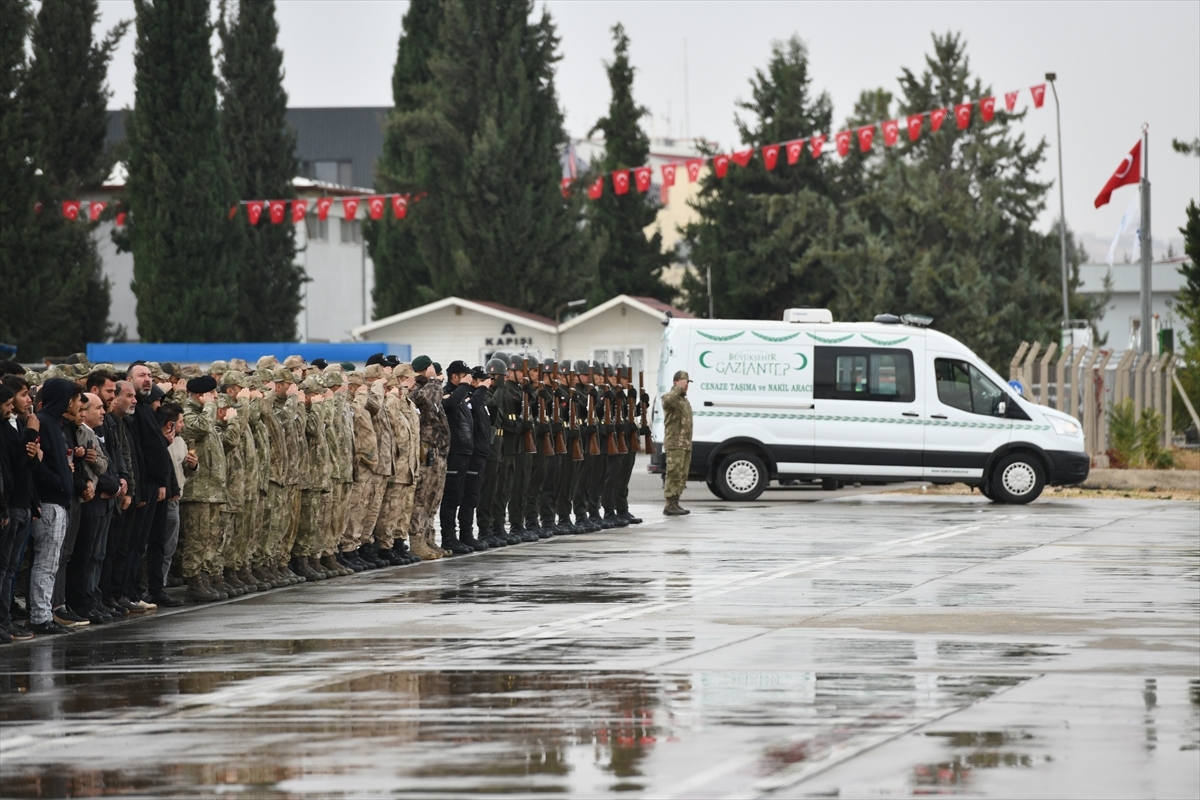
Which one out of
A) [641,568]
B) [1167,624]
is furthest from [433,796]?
[641,568]

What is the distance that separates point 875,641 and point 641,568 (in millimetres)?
5811

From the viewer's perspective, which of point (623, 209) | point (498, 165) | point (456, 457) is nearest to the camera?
point (456, 457)

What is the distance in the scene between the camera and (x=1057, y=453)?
→ 29.2m

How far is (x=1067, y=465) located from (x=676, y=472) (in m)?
5.83

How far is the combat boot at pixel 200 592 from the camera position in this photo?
16328 millimetres

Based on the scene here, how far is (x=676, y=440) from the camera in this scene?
27219 mm

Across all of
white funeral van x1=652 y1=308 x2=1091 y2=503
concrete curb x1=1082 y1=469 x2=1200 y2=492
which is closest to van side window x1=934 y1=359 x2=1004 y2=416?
white funeral van x1=652 y1=308 x2=1091 y2=503

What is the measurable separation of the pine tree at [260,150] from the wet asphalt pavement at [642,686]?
135ft

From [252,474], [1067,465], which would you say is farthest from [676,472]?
[252,474]

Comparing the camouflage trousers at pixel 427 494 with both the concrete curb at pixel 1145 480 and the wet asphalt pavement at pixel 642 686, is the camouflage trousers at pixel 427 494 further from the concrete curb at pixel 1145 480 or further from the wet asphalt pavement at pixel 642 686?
the concrete curb at pixel 1145 480

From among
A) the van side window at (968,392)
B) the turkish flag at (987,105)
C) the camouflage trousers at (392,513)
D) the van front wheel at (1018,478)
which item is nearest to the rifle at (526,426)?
the camouflage trousers at (392,513)

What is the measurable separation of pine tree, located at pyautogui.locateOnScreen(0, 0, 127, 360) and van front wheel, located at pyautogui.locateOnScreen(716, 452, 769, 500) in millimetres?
22236

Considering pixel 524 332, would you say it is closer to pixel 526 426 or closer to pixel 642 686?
pixel 526 426

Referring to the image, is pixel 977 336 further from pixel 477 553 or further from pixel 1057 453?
pixel 477 553
